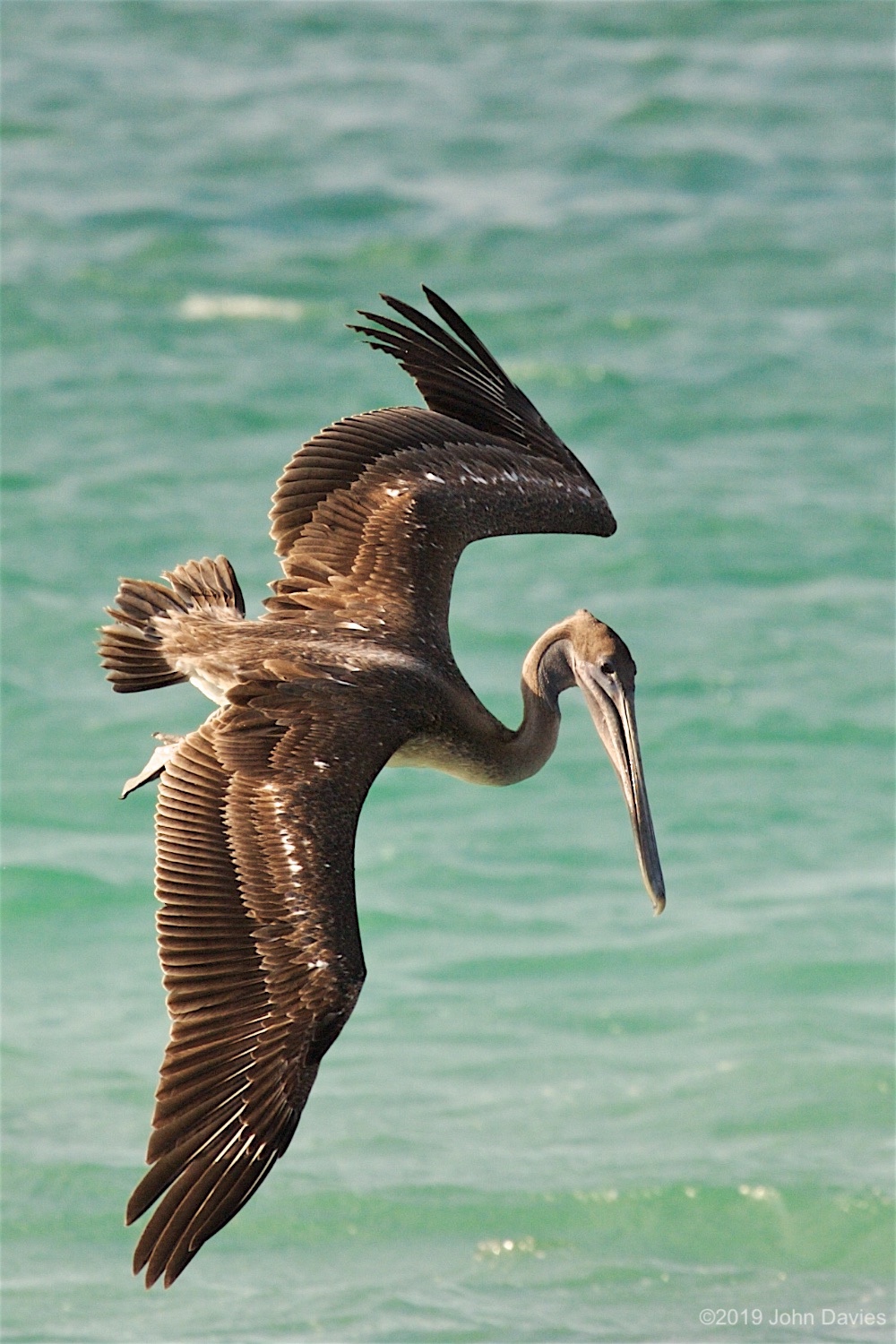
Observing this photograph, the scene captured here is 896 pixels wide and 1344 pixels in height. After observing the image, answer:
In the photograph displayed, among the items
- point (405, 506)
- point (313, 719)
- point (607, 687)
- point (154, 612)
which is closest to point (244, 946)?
point (313, 719)

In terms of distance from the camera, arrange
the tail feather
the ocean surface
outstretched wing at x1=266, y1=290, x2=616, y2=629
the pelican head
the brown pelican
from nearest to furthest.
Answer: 1. the brown pelican
2. the pelican head
3. the tail feather
4. outstretched wing at x1=266, y1=290, x2=616, y2=629
5. the ocean surface

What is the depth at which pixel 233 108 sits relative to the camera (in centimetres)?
2356

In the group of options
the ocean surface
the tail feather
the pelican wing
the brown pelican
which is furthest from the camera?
the ocean surface

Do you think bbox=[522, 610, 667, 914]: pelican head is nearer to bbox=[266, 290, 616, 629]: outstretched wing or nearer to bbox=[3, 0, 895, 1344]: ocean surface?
bbox=[266, 290, 616, 629]: outstretched wing

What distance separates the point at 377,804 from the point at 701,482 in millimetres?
4911

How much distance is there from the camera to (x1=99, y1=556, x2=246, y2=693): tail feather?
7.60m

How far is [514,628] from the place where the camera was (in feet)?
48.0

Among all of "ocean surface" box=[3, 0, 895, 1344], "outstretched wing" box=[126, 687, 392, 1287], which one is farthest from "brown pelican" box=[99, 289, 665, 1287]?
"ocean surface" box=[3, 0, 895, 1344]

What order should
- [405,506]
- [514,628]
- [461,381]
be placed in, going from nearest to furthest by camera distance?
1. [405,506]
2. [461,381]
3. [514,628]

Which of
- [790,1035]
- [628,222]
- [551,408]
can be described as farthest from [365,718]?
[628,222]

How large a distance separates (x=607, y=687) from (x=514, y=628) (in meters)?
6.99

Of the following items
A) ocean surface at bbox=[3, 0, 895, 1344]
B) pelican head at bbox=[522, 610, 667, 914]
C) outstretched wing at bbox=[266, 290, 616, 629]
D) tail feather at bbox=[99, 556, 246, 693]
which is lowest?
ocean surface at bbox=[3, 0, 895, 1344]

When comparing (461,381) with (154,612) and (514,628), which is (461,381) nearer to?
(154,612)

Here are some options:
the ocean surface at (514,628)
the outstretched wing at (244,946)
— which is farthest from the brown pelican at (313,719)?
the ocean surface at (514,628)
